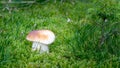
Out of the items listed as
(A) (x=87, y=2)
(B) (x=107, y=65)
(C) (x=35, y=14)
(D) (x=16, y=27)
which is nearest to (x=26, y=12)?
(C) (x=35, y=14)

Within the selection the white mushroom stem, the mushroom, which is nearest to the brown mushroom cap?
the mushroom

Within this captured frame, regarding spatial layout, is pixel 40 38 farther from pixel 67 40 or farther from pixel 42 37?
pixel 67 40

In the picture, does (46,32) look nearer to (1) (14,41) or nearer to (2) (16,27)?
(1) (14,41)

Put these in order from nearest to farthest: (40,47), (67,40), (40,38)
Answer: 1. (40,38)
2. (40,47)
3. (67,40)

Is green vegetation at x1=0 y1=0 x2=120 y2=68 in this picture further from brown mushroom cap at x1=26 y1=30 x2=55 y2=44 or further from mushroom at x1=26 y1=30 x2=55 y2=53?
brown mushroom cap at x1=26 y1=30 x2=55 y2=44

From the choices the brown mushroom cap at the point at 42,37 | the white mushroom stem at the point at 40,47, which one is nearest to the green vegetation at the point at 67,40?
the white mushroom stem at the point at 40,47

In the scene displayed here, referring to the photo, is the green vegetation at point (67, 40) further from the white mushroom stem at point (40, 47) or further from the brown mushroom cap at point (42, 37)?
the brown mushroom cap at point (42, 37)

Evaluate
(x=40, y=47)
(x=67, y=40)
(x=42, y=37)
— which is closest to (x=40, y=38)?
(x=42, y=37)

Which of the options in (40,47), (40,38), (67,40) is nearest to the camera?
(40,38)

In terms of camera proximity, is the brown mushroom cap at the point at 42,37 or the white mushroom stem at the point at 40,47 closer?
the brown mushroom cap at the point at 42,37
